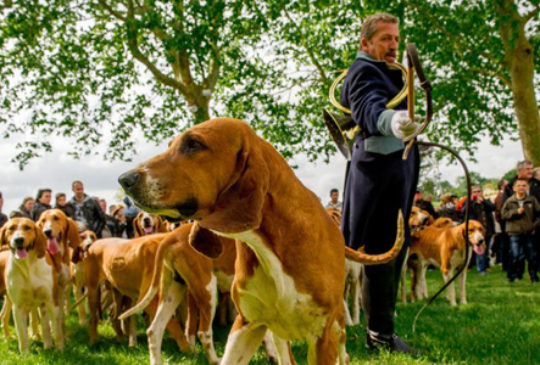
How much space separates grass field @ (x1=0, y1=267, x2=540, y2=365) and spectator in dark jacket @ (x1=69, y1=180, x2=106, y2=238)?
9.01 feet

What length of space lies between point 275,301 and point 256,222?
54 centimetres

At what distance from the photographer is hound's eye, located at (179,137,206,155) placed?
2.08m

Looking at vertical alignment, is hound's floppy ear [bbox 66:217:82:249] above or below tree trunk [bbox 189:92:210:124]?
below

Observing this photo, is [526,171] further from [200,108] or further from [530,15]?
[200,108]

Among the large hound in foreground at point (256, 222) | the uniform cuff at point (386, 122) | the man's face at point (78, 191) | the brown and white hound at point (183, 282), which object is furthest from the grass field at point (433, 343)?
the man's face at point (78, 191)

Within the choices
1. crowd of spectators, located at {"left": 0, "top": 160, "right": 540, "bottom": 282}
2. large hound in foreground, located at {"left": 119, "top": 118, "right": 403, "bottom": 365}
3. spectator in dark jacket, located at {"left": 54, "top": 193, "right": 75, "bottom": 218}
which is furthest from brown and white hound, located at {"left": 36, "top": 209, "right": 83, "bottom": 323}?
large hound in foreground, located at {"left": 119, "top": 118, "right": 403, "bottom": 365}

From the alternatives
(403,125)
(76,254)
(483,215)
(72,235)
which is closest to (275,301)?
(403,125)

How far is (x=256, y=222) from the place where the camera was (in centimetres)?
213

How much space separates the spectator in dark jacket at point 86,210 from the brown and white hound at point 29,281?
4.24 m

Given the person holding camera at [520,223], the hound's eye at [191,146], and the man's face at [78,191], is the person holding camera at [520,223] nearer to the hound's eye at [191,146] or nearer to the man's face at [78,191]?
the man's face at [78,191]

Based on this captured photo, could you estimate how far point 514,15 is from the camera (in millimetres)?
16641

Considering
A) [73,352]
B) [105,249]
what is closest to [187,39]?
[105,249]

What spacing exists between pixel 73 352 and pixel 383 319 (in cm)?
364

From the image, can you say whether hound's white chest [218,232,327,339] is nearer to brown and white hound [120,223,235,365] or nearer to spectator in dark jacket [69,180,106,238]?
brown and white hound [120,223,235,365]
